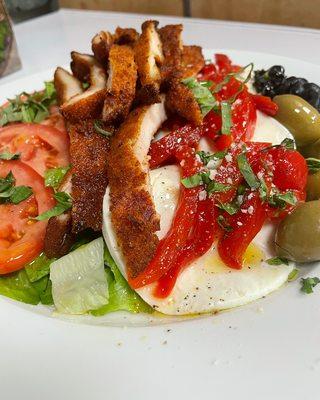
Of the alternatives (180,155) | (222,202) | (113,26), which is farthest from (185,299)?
(113,26)

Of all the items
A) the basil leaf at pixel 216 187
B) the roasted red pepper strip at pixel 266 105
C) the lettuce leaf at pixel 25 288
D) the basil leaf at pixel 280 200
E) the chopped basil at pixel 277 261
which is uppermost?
the roasted red pepper strip at pixel 266 105

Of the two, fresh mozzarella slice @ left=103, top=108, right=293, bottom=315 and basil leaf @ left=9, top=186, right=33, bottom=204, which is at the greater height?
basil leaf @ left=9, top=186, right=33, bottom=204

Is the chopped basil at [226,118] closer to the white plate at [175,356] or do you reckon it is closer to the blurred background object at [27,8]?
the white plate at [175,356]

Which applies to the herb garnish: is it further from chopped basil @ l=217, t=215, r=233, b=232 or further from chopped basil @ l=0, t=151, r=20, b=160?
chopped basil @ l=217, t=215, r=233, b=232

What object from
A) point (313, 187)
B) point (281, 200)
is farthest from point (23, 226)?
point (313, 187)

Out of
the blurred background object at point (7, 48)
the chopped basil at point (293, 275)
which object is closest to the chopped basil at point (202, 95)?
the chopped basil at point (293, 275)

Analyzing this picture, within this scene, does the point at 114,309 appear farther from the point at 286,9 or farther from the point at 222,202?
the point at 286,9

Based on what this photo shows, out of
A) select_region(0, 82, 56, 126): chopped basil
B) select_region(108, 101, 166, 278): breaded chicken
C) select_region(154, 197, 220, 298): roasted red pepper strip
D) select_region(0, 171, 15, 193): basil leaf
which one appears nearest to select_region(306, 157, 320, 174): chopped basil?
select_region(154, 197, 220, 298): roasted red pepper strip
